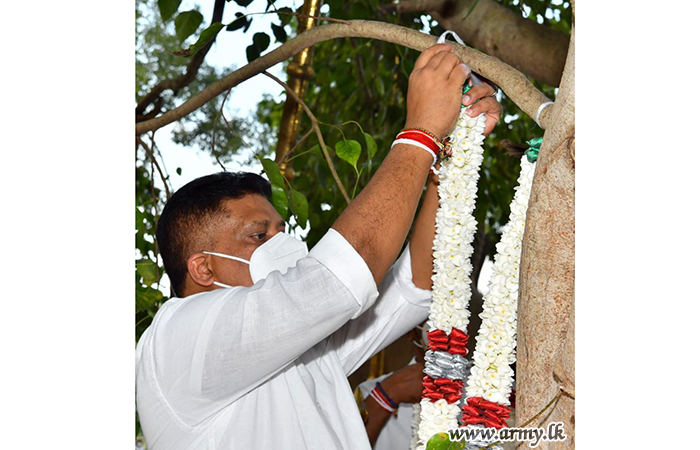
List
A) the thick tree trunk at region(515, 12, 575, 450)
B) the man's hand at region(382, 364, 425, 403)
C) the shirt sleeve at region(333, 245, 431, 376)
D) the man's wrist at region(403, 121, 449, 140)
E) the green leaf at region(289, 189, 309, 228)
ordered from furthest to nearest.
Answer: the man's hand at region(382, 364, 425, 403) < the green leaf at region(289, 189, 309, 228) < the shirt sleeve at region(333, 245, 431, 376) < the man's wrist at region(403, 121, 449, 140) < the thick tree trunk at region(515, 12, 575, 450)

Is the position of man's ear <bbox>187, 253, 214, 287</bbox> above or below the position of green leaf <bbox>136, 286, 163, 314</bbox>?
below

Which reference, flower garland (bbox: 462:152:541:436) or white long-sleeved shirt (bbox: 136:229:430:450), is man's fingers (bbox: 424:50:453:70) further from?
white long-sleeved shirt (bbox: 136:229:430:450)

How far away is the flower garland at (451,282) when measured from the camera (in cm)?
112

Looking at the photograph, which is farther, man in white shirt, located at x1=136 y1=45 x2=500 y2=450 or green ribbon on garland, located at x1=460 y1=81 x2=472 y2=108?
green ribbon on garland, located at x1=460 y1=81 x2=472 y2=108

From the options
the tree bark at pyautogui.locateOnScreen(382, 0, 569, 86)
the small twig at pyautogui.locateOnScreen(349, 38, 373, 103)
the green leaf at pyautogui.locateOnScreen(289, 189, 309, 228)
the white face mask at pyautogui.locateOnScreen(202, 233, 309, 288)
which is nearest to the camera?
the white face mask at pyautogui.locateOnScreen(202, 233, 309, 288)

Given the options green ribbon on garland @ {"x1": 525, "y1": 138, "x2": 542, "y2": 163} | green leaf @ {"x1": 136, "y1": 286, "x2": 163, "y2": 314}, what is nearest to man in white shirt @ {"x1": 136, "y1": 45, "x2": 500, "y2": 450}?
green ribbon on garland @ {"x1": 525, "y1": 138, "x2": 542, "y2": 163}

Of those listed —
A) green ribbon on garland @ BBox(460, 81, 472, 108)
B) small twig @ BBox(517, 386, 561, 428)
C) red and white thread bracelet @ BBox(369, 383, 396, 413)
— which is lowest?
small twig @ BBox(517, 386, 561, 428)

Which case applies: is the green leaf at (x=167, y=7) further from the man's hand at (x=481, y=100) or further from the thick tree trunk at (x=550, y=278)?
the thick tree trunk at (x=550, y=278)

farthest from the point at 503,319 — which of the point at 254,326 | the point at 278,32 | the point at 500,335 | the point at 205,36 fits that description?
the point at 278,32

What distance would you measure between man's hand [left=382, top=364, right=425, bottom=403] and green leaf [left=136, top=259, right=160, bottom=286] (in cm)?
75

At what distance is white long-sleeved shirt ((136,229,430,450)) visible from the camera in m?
0.94
